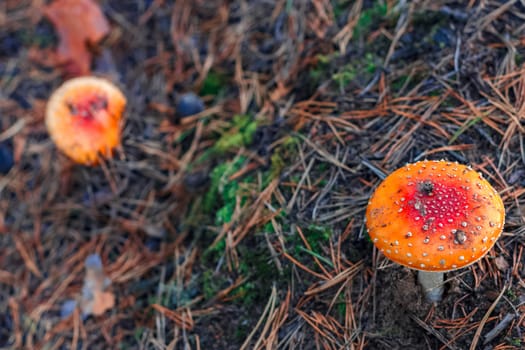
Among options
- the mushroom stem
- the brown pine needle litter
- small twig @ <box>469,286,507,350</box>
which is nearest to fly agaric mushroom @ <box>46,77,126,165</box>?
the brown pine needle litter

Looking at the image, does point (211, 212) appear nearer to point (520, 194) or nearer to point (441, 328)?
point (441, 328)

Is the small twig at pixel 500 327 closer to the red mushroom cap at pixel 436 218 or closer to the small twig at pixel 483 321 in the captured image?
the small twig at pixel 483 321

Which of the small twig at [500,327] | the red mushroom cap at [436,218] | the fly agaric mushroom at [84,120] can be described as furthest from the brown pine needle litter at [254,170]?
the red mushroom cap at [436,218]

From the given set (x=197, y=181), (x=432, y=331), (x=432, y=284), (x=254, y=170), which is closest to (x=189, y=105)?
(x=197, y=181)

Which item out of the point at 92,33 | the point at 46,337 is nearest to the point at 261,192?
the point at 46,337

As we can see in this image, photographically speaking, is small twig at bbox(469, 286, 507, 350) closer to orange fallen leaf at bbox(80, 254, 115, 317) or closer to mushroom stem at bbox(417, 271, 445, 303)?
mushroom stem at bbox(417, 271, 445, 303)

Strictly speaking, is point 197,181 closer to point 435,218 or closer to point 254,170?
point 254,170
